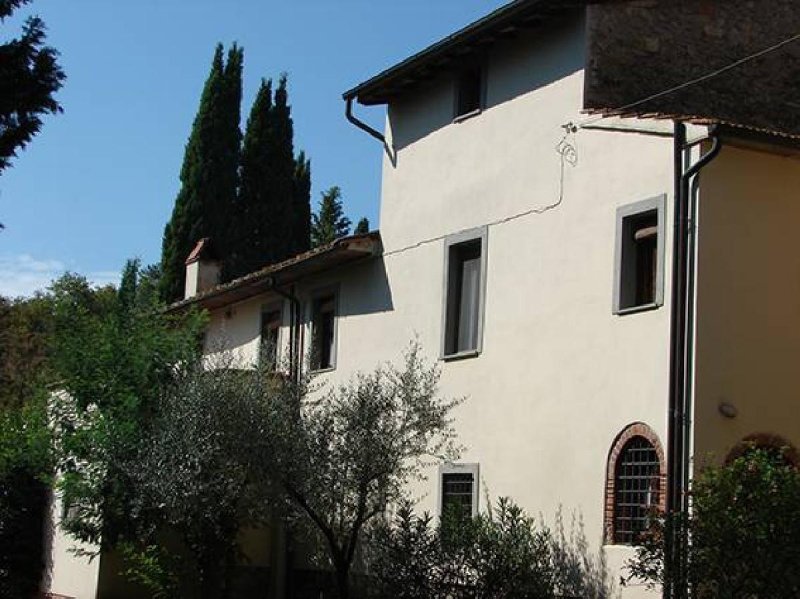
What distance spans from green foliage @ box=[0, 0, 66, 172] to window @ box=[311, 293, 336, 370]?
10.6 meters

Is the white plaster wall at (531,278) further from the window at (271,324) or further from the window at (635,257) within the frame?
the window at (271,324)

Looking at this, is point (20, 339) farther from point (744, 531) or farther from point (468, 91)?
point (744, 531)

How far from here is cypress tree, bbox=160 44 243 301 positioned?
121 ft

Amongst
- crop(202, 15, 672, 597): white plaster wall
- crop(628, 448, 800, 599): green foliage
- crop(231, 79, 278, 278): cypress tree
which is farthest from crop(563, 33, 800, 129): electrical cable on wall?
crop(231, 79, 278, 278): cypress tree

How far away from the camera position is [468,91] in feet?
62.4

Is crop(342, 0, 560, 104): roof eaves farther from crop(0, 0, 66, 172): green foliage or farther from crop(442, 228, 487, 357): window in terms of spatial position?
crop(0, 0, 66, 172): green foliage

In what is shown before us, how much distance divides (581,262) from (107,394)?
7435 mm

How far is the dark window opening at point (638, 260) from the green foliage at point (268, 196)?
23.5 meters

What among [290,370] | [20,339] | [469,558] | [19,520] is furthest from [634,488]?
[20,339]

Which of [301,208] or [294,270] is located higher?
[301,208]

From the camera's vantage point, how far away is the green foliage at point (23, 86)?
11.2 m

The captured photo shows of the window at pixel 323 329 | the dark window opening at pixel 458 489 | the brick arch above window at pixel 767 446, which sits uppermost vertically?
the window at pixel 323 329

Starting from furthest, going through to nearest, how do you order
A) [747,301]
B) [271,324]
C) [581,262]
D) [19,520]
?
[19,520]
[271,324]
[581,262]
[747,301]

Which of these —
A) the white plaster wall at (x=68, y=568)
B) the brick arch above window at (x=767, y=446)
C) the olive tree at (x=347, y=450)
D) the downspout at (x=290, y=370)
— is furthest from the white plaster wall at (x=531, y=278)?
the white plaster wall at (x=68, y=568)
